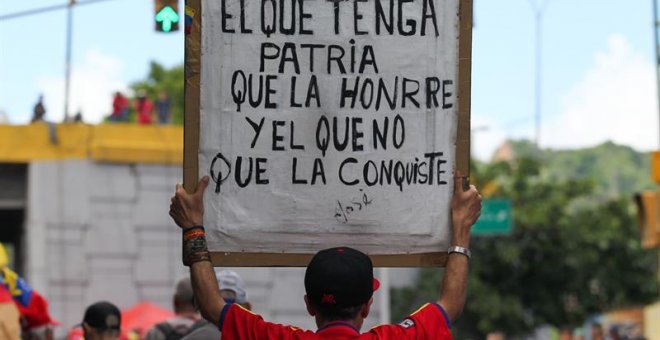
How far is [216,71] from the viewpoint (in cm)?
559

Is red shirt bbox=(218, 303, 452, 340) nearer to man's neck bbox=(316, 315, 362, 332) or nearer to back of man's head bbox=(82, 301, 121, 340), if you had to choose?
man's neck bbox=(316, 315, 362, 332)

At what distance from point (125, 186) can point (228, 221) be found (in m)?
23.5

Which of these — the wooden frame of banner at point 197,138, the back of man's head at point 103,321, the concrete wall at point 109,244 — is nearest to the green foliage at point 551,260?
the concrete wall at point 109,244

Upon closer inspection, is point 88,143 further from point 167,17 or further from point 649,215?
point 167,17

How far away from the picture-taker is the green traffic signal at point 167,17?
12.6 metres

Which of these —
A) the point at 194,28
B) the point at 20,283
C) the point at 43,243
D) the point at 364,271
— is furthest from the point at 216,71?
the point at 43,243

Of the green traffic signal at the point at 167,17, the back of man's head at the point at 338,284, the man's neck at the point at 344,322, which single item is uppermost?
the green traffic signal at the point at 167,17

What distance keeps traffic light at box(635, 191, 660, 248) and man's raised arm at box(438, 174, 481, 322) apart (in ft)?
49.0

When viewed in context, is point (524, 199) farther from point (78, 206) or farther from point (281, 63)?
point (281, 63)

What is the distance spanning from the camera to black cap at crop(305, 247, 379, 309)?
15.7 ft

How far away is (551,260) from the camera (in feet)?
141

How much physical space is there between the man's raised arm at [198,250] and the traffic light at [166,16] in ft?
24.0

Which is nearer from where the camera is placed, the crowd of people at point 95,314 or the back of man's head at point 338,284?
the back of man's head at point 338,284
